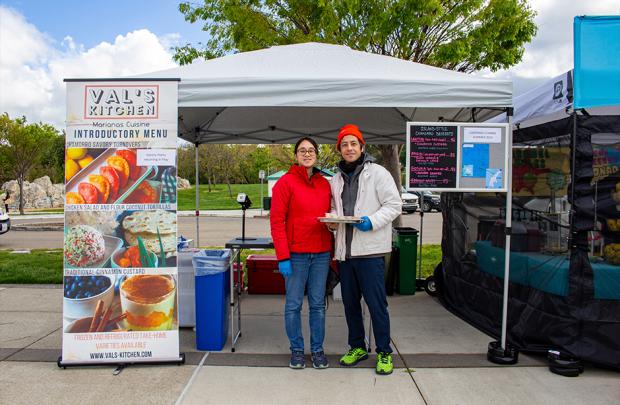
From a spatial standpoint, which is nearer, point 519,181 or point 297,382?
point 297,382

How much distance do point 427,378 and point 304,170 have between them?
189 centimetres

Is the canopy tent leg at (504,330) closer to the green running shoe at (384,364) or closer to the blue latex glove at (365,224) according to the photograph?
the green running shoe at (384,364)

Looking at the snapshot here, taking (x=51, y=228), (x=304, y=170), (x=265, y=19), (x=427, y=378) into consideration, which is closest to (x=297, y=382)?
(x=427, y=378)

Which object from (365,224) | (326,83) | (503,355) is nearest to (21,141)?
(326,83)

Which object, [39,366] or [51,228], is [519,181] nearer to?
[39,366]

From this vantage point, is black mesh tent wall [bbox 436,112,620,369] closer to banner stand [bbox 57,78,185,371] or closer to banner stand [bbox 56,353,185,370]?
banner stand [bbox 56,353,185,370]

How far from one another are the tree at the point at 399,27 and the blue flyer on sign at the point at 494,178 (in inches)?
167

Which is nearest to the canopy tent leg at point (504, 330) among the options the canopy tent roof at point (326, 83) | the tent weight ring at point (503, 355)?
the tent weight ring at point (503, 355)

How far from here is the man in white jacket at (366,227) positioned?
12.1ft

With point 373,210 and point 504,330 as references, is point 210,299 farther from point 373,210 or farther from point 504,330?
point 504,330

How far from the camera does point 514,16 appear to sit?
314 inches

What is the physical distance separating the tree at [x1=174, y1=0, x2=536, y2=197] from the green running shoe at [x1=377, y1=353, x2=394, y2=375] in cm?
500

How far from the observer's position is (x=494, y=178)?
4.02m

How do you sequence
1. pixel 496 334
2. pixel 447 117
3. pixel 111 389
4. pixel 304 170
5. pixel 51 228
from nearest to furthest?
pixel 111 389, pixel 304 170, pixel 496 334, pixel 447 117, pixel 51 228
